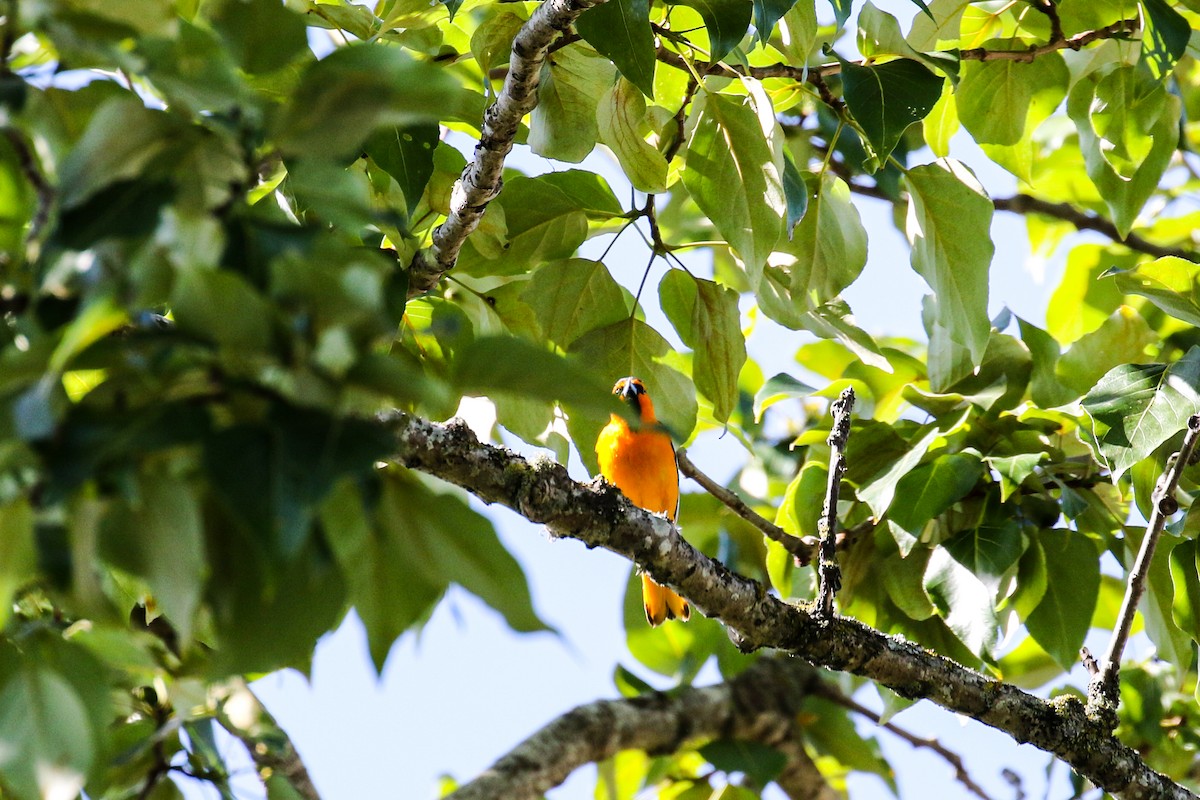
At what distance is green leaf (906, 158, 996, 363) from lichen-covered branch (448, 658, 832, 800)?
122 centimetres

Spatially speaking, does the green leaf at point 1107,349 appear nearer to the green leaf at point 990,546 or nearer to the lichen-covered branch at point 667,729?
the green leaf at point 990,546

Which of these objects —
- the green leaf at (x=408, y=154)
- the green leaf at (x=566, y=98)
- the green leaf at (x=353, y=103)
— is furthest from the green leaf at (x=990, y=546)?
the green leaf at (x=353, y=103)

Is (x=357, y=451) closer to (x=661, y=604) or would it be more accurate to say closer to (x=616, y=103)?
(x=616, y=103)

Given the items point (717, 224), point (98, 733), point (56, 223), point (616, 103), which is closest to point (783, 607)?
point (717, 224)

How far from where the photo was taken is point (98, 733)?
56cm

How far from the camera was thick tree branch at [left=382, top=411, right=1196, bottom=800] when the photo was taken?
1185 millimetres

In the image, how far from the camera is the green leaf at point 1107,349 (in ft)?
6.18

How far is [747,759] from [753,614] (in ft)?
4.08

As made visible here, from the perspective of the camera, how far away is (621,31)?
1089 mm

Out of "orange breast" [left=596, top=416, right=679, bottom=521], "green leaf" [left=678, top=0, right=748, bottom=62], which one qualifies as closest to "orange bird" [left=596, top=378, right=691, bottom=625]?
"orange breast" [left=596, top=416, right=679, bottom=521]

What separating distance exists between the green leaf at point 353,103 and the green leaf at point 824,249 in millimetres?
1050

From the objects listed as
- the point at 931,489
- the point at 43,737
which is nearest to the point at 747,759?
the point at 931,489

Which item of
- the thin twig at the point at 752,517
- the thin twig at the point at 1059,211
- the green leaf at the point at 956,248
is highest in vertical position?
the thin twig at the point at 1059,211

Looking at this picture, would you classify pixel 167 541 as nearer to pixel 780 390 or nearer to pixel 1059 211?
pixel 780 390
